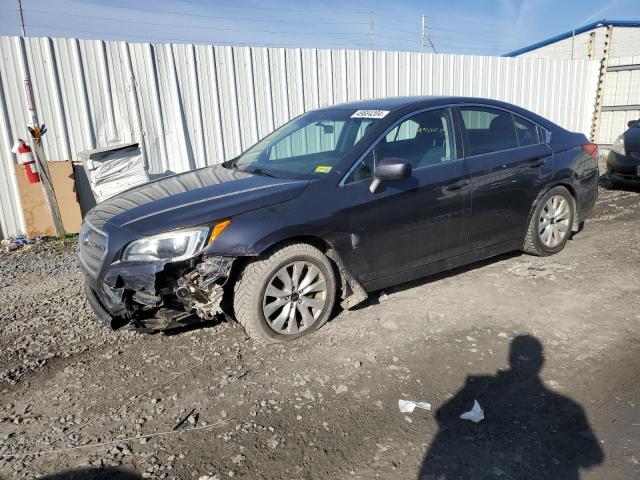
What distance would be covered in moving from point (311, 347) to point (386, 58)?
312 inches

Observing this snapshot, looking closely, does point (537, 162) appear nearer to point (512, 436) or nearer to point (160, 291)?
point (512, 436)

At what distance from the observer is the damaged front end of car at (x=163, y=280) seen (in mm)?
3240

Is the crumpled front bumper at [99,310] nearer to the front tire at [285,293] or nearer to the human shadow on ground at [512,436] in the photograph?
the front tire at [285,293]

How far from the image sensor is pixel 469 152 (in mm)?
4418

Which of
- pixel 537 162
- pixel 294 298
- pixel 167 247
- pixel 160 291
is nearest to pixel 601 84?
pixel 537 162

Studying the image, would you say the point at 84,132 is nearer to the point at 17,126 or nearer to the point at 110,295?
the point at 17,126

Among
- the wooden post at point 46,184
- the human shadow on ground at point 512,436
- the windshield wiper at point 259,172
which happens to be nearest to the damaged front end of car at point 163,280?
the windshield wiper at point 259,172

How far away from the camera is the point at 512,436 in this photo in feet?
8.54

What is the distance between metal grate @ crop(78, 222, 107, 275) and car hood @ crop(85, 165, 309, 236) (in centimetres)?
6

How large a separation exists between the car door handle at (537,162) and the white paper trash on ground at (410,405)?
2.93 meters

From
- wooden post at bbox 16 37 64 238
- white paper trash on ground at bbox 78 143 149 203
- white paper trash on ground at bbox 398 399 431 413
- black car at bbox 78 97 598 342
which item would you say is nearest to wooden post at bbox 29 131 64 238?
wooden post at bbox 16 37 64 238

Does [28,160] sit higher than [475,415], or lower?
higher

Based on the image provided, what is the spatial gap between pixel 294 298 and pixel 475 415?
1490mm

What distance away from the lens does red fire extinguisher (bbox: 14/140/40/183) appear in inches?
256
